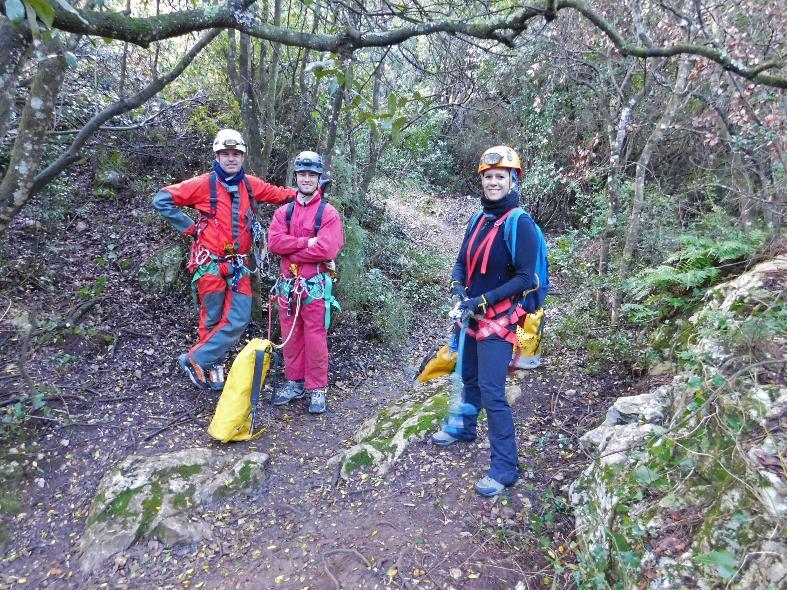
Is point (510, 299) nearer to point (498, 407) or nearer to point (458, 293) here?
point (458, 293)

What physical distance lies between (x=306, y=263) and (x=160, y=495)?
2.55m

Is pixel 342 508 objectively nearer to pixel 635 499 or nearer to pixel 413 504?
pixel 413 504

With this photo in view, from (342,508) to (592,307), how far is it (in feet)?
15.2

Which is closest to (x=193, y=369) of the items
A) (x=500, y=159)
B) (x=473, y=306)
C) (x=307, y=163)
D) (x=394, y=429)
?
(x=394, y=429)

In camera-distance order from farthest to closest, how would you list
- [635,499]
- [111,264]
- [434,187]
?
[434,187] < [111,264] < [635,499]

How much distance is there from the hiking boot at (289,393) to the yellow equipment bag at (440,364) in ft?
5.35

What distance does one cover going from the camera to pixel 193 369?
526cm

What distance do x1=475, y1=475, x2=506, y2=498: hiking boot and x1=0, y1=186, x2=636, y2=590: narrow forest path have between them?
5 centimetres

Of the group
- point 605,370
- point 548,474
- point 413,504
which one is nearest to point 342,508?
point 413,504

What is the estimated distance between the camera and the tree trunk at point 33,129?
3.48 metres

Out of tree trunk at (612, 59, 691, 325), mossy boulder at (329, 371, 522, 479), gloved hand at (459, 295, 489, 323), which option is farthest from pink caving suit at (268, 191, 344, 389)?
tree trunk at (612, 59, 691, 325)

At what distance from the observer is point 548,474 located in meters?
3.82

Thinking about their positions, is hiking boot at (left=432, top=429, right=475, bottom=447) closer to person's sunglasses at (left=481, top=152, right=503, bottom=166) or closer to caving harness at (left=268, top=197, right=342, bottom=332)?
caving harness at (left=268, top=197, right=342, bottom=332)

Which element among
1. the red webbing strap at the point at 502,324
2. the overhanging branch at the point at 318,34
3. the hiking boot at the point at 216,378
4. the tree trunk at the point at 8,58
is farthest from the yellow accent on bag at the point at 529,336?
the tree trunk at the point at 8,58
